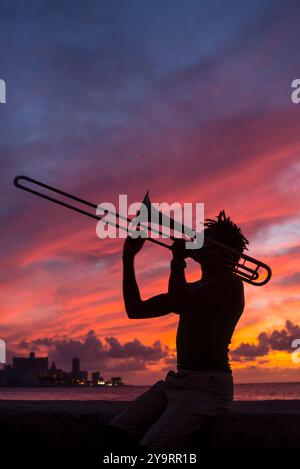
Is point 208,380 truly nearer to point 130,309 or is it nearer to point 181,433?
point 181,433

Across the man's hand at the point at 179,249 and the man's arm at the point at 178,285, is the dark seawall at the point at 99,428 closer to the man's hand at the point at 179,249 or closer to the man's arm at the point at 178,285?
the man's arm at the point at 178,285

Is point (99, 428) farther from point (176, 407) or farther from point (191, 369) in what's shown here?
point (191, 369)

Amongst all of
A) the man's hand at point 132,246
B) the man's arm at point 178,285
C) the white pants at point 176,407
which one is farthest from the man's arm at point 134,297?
the white pants at point 176,407

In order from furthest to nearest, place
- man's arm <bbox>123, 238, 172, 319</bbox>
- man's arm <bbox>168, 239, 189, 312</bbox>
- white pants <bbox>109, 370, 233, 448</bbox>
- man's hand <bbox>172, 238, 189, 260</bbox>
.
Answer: man's arm <bbox>123, 238, 172, 319</bbox> → man's hand <bbox>172, 238, 189, 260</bbox> → man's arm <bbox>168, 239, 189, 312</bbox> → white pants <bbox>109, 370, 233, 448</bbox>

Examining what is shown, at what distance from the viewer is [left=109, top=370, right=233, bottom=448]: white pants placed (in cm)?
343

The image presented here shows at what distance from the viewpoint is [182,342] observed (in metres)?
3.73

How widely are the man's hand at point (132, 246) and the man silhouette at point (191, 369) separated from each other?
358 mm

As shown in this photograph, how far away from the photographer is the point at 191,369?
12.0 feet

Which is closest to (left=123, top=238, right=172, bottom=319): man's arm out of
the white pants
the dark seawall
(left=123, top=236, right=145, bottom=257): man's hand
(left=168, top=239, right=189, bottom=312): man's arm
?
(left=123, top=236, right=145, bottom=257): man's hand

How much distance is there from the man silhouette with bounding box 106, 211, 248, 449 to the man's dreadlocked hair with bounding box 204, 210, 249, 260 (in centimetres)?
34

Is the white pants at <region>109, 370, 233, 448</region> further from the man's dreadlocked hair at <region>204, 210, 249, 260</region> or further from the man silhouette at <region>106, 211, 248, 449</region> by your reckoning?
the man's dreadlocked hair at <region>204, 210, 249, 260</region>

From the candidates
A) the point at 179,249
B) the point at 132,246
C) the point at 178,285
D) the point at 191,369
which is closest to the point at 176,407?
the point at 191,369

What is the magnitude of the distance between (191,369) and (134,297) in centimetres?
64
